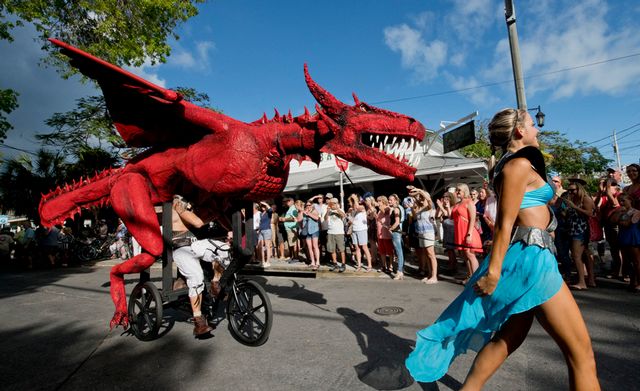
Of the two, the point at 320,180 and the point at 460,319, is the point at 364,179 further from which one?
the point at 460,319

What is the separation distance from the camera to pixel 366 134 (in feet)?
10.5

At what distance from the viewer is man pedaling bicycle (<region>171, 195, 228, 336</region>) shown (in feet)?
12.8

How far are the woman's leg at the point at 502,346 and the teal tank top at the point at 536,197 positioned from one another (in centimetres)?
57

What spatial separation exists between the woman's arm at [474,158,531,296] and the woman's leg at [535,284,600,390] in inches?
10.8

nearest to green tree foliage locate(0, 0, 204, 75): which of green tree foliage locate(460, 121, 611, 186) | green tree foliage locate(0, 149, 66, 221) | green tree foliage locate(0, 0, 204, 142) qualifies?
green tree foliage locate(0, 0, 204, 142)

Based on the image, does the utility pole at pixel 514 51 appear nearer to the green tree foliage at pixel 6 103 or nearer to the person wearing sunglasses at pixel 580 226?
the person wearing sunglasses at pixel 580 226

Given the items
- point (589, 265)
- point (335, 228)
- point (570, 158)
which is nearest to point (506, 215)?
point (589, 265)

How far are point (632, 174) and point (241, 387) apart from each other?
21.0 ft

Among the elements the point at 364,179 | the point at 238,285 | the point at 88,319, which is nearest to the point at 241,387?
the point at 238,285

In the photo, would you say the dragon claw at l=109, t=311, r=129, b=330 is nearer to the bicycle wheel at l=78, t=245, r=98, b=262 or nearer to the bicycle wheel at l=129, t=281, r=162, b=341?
the bicycle wheel at l=129, t=281, r=162, b=341

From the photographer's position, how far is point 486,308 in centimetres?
192

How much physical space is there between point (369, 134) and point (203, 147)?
168 cm

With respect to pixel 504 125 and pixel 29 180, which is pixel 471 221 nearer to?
pixel 504 125

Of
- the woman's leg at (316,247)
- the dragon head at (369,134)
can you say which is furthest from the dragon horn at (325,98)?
the woman's leg at (316,247)
